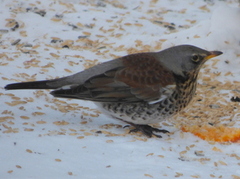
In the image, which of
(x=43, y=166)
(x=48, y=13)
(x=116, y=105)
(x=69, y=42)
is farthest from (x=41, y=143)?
(x=48, y=13)

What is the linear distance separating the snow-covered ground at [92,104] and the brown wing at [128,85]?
0.34 m

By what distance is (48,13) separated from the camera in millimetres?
8594

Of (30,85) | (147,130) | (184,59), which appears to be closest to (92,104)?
(147,130)

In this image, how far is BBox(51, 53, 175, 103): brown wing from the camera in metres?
5.21

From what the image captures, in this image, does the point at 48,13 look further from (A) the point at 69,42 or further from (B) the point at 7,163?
(B) the point at 7,163

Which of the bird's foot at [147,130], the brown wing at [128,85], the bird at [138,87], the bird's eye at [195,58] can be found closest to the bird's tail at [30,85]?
the bird at [138,87]

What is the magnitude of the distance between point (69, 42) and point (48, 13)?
99cm

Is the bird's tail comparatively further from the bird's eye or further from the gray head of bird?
the bird's eye

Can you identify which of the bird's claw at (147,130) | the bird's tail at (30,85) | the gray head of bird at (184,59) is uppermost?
the gray head of bird at (184,59)

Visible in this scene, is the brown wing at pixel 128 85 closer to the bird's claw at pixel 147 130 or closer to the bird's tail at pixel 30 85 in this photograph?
the bird's tail at pixel 30 85

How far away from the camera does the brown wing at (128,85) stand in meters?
5.21

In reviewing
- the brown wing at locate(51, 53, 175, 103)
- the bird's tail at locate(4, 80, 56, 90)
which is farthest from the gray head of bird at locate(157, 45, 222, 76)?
the bird's tail at locate(4, 80, 56, 90)

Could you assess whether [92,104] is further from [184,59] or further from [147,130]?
[184,59]

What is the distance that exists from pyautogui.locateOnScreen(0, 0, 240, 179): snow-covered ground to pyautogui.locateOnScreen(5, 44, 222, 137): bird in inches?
9.3
